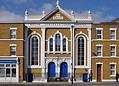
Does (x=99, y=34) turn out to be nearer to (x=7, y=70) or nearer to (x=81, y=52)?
(x=81, y=52)

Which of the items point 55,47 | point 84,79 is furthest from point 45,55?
point 84,79

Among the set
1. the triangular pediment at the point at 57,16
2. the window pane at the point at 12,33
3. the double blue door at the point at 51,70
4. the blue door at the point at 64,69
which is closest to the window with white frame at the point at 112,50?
the blue door at the point at 64,69

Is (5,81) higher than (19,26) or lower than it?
lower

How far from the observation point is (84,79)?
79312mm

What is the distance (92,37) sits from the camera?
79875mm

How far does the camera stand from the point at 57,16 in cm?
8006

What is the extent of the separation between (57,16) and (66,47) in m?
4.81

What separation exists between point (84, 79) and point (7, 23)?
14.0 m

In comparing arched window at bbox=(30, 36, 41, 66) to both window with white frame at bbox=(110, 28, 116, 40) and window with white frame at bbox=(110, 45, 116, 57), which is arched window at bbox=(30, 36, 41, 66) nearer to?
window with white frame at bbox=(110, 45, 116, 57)

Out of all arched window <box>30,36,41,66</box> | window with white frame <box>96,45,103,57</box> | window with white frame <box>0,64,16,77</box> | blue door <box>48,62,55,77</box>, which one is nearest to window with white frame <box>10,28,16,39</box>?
arched window <box>30,36,41,66</box>

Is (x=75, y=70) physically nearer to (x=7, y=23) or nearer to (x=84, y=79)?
(x=84, y=79)

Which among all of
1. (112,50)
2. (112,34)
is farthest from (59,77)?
(112,34)

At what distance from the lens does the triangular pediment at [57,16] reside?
79.8 m

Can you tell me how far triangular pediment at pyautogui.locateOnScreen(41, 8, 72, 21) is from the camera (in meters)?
79.8
